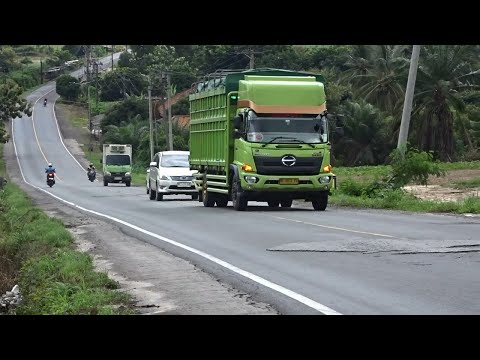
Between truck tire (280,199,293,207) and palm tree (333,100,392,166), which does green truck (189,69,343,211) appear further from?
palm tree (333,100,392,166)

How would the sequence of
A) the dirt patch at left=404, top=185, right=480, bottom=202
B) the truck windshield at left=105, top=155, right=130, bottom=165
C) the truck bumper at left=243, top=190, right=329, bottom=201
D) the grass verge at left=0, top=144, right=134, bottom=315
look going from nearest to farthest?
1. the grass verge at left=0, top=144, right=134, bottom=315
2. the truck bumper at left=243, top=190, right=329, bottom=201
3. the dirt patch at left=404, top=185, right=480, bottom=202
4. the truck windshield at left=105, top=155, right=130, bottom=165

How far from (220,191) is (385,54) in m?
44.6

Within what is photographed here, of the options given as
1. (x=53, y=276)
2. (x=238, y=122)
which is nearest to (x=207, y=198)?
(x=238, y=122)

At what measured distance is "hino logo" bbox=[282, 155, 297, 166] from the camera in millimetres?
28703

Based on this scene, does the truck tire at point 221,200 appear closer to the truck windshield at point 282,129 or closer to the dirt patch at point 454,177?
the truck windshield at point 282,129

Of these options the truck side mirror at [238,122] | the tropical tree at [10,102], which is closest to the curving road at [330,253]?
the truck side mirror at [238,122]

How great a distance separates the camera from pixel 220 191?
31.5 metres

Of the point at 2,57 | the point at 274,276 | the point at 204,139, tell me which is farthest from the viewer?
the point at 2,57

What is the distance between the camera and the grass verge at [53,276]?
1248 centimetres

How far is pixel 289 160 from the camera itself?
94.2ft

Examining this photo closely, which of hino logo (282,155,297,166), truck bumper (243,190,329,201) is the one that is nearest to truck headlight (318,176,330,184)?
truck bumper (243,190,329,201)

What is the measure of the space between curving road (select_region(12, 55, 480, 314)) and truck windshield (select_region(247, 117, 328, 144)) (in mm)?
2074
